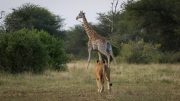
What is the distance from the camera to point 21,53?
1545cm

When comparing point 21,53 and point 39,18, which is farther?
point 39,18

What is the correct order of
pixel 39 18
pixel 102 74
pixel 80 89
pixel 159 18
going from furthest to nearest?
1. pixel 39 18
2. pixel 159 18
3. pixel 80 89
4. pixel 102 74

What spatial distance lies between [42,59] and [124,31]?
19205mm

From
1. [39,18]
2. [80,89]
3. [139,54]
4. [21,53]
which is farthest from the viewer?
[39,18]

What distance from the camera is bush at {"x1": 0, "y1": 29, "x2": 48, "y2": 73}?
15.3 m

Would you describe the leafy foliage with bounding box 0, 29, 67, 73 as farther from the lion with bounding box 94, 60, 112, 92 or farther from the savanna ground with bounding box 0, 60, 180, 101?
the lion with bounding box 94, 60, 112, 92

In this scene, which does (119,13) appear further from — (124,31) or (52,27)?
(52,27)

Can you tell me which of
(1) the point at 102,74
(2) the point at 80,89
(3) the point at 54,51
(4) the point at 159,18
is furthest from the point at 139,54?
(1) the point at 102,74

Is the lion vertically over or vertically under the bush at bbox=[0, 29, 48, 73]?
under

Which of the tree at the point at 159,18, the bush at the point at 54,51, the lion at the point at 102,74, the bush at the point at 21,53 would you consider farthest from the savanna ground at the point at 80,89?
the tree at the point at 159,18

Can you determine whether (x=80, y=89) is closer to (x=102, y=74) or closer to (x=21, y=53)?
(x=102, y=74)

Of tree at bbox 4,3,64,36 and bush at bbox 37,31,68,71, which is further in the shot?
tree at bbox 4,3,64,36

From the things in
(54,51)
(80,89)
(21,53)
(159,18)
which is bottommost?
(80,89)

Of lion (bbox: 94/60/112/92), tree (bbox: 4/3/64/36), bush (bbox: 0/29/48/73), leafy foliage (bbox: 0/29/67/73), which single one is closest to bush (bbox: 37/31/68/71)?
leafy foliage (bbox: 0/29/67/73)
